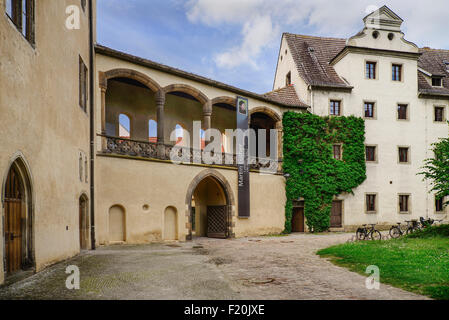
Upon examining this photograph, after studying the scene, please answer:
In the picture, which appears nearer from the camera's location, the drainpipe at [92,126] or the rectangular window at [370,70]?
the drainpipe at [92,126]

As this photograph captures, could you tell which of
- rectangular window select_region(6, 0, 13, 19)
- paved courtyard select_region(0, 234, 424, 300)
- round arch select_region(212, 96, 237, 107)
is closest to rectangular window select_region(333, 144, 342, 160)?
round arch select_region(212, 96, 237, 107)

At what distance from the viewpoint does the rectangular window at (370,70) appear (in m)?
28.5

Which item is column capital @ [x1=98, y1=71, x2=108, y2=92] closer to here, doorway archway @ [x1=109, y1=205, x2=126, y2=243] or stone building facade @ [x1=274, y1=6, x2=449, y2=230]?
doorway archway @ [x1=109, y1=205, x2=126, y2=243]

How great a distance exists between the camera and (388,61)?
2872 centimetres

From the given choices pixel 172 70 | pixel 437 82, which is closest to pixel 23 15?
pixel 172 70

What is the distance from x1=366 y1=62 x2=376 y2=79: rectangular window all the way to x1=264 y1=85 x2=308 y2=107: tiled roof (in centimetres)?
520

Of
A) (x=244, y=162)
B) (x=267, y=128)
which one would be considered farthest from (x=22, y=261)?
(x=267, y=128)

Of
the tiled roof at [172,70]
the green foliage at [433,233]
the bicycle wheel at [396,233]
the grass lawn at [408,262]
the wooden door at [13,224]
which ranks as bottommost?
the bicycle wheel at [396,233]

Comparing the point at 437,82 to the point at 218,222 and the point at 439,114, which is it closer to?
the point at 439,114

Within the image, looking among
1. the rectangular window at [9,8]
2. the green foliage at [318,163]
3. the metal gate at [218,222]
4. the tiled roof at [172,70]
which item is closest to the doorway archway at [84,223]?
the tiled roof at [172,70]

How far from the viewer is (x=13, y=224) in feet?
30.2

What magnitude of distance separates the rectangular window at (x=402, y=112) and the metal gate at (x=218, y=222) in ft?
50.0

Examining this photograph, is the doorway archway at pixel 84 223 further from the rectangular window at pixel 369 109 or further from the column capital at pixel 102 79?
the rectangular window at pixel 369 109

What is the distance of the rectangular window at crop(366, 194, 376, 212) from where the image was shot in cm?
2809
